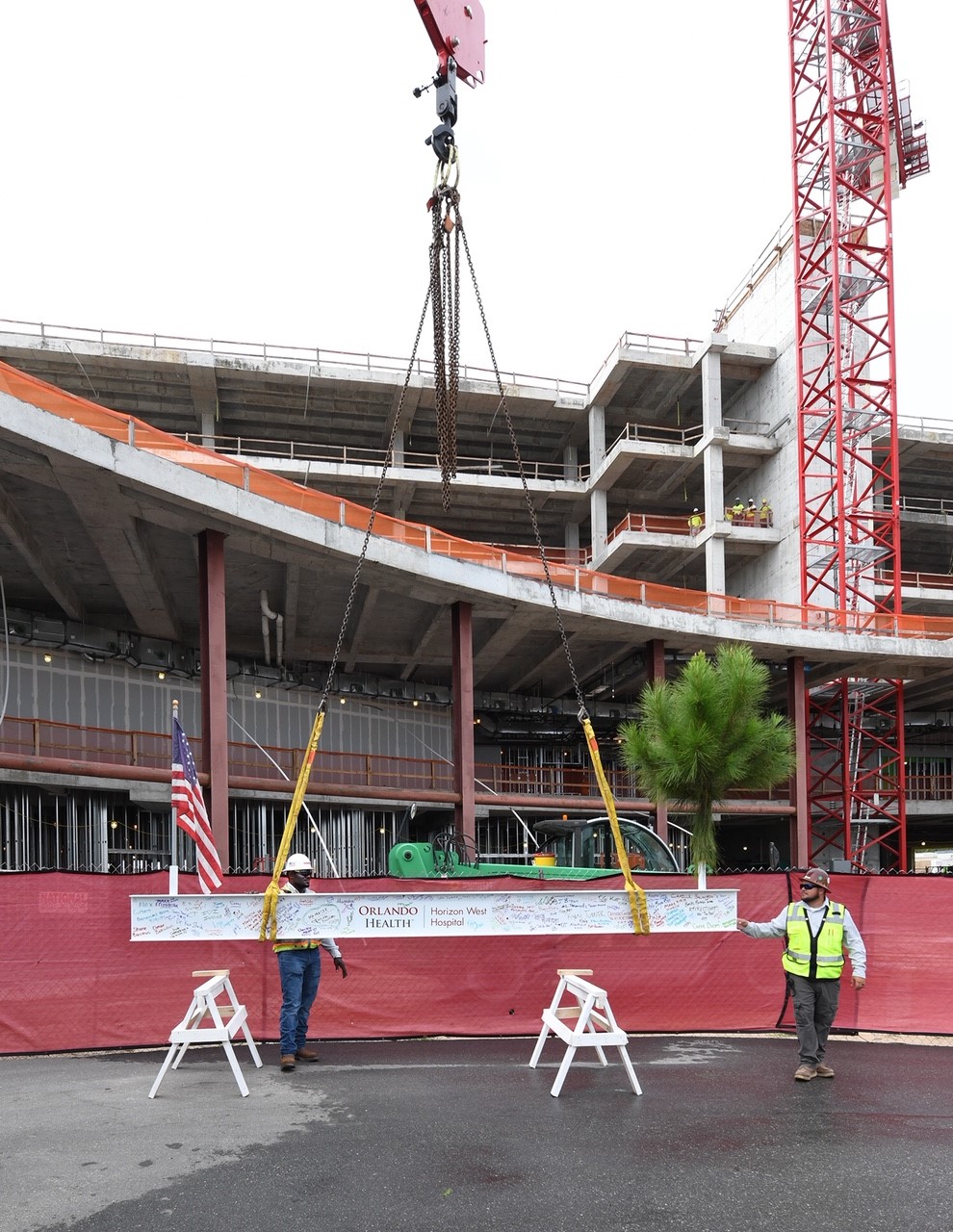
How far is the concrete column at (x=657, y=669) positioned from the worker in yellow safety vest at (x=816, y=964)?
2009cm

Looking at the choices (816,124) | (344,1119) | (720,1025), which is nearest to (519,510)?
(816,124)

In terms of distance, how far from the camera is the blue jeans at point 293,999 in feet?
33.7

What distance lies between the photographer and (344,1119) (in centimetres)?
829

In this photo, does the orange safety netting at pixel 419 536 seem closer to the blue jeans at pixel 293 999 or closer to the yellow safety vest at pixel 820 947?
the blue jeans at pixel 293 999

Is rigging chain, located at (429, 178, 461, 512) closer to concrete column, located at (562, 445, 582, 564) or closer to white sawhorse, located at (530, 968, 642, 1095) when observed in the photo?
white sawhorse, located at (530, 968, 642, 1095)

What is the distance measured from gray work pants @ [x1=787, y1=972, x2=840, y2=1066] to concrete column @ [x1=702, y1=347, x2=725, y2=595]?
35.7 metres

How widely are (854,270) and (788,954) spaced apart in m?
46.2

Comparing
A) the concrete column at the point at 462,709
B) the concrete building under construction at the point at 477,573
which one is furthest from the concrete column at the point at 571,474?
the concrete column at the point at 462,709

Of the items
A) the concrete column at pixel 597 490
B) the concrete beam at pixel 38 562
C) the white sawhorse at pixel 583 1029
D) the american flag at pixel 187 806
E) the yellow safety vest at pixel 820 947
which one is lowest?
the white sawhorse at pixel 583 1029

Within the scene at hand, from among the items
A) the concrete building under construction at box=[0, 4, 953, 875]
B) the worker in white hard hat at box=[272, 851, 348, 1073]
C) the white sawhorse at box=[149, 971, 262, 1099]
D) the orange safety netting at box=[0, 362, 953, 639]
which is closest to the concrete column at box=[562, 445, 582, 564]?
the concrete building under construction at box=[0, 4, 953, 875]

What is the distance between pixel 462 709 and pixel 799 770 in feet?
38.0

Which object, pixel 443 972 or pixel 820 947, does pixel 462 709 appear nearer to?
pixel 443 972

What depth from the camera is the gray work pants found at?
9.71m

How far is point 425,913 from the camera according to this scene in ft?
34.8
